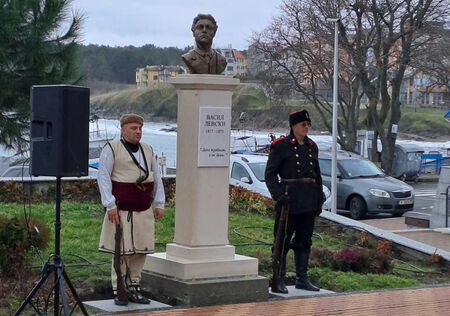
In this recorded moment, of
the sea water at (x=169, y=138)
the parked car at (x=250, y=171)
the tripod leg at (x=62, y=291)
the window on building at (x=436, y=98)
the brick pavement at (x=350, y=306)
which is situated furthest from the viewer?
the window on building at (x=436, y=98)

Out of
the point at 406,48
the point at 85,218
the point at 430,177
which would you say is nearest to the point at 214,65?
the point at 85,218

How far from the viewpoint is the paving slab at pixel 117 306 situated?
8.95m

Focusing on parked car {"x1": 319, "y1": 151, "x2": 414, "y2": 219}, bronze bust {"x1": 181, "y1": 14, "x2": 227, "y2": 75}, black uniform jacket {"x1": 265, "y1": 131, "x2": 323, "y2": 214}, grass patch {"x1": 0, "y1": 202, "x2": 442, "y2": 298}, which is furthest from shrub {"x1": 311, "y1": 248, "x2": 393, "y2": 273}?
parked car {"x1": 319, "y1": 151, "x2": 414, "y2": 219}

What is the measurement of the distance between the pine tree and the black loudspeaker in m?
4.26

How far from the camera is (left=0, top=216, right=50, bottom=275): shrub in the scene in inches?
379

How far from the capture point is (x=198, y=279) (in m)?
9.52

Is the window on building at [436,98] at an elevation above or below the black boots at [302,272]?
above

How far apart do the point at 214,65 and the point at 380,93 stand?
108ft

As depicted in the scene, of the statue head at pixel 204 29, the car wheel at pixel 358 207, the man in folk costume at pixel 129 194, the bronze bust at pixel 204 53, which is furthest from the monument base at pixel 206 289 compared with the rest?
the car wheel at pixel 358 207

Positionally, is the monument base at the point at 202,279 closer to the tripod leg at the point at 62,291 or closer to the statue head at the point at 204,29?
the tripod leg at the point at 62,291

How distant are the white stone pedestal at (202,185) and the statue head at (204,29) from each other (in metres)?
0.44

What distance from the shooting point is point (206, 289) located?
9.42m

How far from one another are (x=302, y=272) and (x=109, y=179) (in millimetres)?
2758

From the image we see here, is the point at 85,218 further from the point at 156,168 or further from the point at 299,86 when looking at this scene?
the point at 299,86
